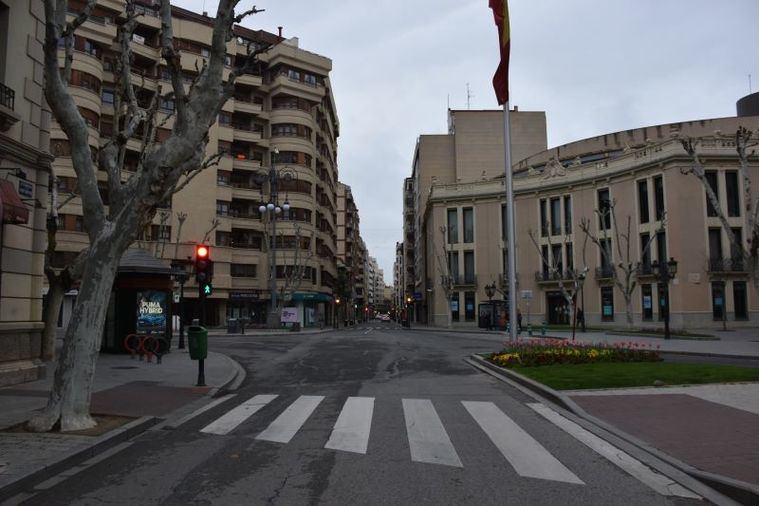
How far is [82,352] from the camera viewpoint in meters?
8.19

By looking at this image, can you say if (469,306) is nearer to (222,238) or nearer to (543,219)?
(543,219)

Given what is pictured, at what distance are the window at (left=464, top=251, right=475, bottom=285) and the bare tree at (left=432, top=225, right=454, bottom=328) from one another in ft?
6.21

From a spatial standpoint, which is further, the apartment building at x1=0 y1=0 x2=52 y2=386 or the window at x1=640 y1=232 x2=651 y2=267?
the window at x1=640 y1=232 x2=651 y2=267

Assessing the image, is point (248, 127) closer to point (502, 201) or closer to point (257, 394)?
point (502, 201)

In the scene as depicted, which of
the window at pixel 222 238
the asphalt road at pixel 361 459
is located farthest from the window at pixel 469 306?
the asphalt road at pixel 361 459

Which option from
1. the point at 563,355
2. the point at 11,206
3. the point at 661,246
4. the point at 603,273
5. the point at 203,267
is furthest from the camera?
the point at 603,273

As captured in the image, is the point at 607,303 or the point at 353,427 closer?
the point at 353,427

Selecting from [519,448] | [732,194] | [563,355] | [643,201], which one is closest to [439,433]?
[519,448]

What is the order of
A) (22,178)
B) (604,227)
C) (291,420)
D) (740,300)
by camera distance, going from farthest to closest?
(740,300), (604,227), (22,178), (291,420)

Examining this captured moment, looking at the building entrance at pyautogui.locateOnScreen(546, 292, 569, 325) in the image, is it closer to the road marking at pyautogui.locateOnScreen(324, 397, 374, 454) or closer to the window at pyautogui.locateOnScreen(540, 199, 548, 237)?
the window at pyautogui.locateOnScreen(540, 199, 548, 237)

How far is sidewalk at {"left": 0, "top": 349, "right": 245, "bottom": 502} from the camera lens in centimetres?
623

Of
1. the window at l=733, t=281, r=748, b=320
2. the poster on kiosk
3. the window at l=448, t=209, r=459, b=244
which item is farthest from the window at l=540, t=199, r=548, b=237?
the poster on kiosk

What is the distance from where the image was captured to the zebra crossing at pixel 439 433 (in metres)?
6.23

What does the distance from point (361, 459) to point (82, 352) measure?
4.29 metres
